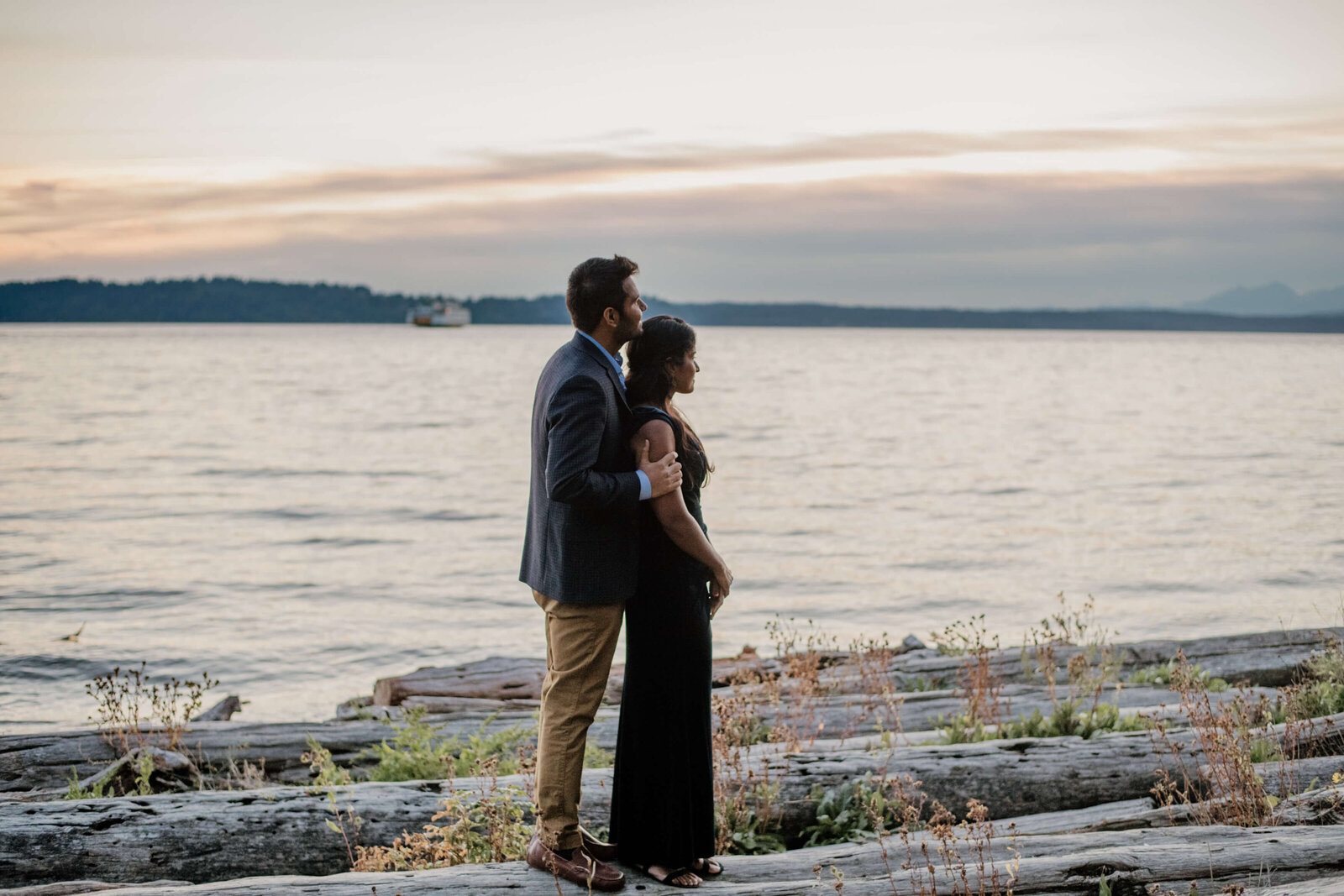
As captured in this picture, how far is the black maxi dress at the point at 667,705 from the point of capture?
480 cm

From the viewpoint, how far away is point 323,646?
49.1 feet

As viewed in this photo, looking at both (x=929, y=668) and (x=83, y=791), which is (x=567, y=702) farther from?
(x=929, y=668)

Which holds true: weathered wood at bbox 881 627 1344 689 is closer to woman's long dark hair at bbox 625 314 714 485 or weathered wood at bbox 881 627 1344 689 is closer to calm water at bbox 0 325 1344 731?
calm water at bbox 0 325 1344 731

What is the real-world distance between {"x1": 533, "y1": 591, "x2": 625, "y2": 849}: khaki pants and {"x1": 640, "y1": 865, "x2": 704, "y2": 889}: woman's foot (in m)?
0.39

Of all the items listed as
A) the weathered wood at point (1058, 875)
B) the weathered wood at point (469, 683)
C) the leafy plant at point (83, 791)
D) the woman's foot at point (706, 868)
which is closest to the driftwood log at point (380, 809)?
the weathered wood at point (1058, 875)

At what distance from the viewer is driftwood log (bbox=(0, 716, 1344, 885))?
539 cm

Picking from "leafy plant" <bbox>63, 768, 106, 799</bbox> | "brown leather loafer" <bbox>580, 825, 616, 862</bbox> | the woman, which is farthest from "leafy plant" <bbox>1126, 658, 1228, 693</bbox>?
"leafy plant" <bbox>63, 768, 106, 799</bbox>

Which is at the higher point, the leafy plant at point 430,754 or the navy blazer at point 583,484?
the navy blazer at point 583,484

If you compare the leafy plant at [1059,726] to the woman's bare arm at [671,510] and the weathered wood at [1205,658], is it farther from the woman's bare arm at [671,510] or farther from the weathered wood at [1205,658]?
the woman's bare arm at [671,510]

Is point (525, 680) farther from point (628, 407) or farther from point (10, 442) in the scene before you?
point (10, 442)

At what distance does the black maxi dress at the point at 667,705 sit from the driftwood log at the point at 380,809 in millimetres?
1418

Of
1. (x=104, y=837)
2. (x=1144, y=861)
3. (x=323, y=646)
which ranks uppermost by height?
(x=1144, y=861)

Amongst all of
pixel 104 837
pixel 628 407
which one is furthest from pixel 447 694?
pixel 628 407

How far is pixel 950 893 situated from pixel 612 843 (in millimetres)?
1592
